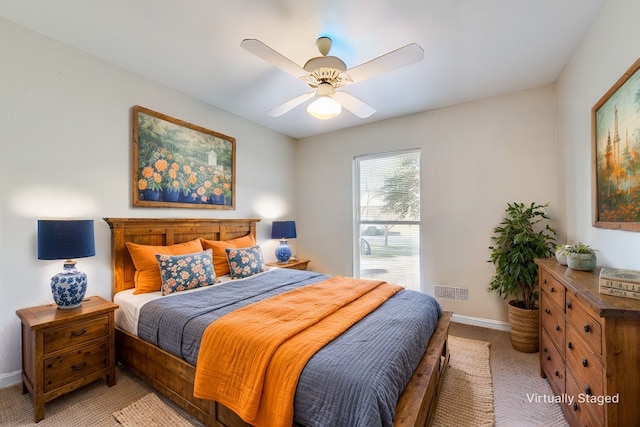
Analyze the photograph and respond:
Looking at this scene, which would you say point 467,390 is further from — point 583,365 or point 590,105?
point 590,105

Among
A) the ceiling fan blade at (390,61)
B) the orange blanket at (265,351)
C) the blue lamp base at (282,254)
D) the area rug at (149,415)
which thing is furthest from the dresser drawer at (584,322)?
the blue lamp base at (282,254)

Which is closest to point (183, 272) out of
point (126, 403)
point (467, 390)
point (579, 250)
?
point (126, 403)

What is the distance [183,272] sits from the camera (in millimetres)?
2498

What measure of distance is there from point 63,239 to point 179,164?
53.6 inches

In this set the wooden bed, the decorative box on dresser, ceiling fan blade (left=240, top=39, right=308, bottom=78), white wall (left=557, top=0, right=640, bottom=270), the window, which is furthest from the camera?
the window

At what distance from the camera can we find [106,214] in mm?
2529

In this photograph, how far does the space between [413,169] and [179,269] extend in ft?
9.91

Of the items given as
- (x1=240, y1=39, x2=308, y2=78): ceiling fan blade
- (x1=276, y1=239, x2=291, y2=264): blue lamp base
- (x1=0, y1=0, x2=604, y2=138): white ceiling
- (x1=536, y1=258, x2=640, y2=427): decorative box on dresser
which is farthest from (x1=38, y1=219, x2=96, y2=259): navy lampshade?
(x1=536, y1=258, x2=640, y2=427): decorative box on dresser

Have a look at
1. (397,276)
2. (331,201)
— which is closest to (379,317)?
(397,276)

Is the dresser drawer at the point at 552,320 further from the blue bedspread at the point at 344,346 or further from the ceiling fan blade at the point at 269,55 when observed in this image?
the ceiling fan blade at the point at 269,55

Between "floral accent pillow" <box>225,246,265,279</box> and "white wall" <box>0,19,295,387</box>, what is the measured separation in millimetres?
812

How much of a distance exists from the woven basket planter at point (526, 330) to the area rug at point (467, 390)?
28 centimetres

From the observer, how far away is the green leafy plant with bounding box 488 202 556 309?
273cm

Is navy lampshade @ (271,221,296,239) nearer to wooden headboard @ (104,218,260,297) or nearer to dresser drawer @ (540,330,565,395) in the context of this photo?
wooden headboard @ (104,218,260,297)
